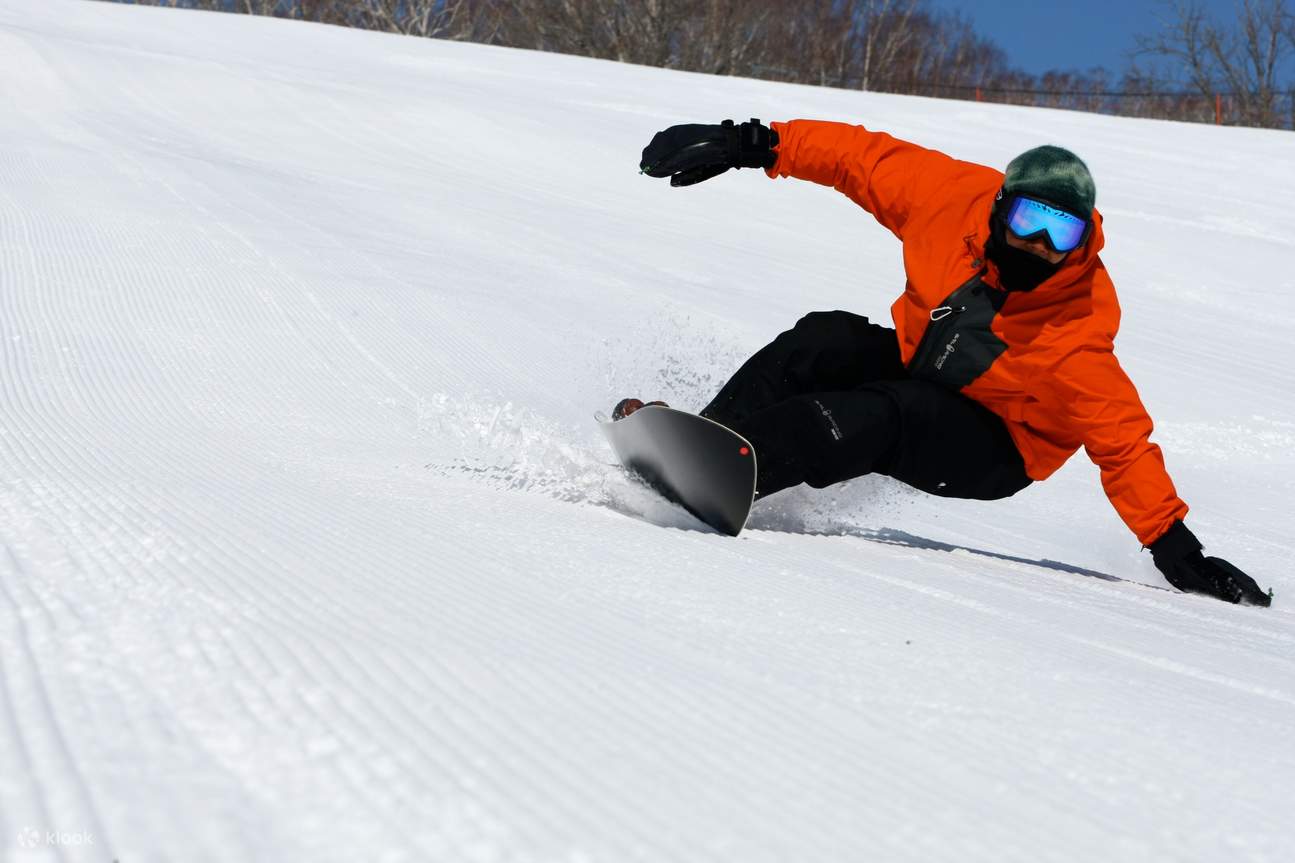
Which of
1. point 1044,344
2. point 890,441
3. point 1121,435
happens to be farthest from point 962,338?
point 1121,435

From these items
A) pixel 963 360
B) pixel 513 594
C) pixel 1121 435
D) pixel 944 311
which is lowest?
pixel 513 594

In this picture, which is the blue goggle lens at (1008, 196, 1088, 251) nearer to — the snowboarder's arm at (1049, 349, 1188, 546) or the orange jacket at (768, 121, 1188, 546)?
the orange jacket at (768, 121, 1188, 546)

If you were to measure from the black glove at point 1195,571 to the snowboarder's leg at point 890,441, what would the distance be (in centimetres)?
38

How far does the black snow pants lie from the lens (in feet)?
8.64

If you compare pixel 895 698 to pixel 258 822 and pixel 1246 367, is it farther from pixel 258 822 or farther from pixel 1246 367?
pixel 1246 367

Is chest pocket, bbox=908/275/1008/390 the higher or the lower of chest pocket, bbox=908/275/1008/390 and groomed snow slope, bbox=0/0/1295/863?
the higher

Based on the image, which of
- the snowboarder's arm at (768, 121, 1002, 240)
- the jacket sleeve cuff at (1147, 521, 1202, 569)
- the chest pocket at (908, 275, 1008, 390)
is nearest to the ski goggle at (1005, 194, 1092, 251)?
the chest pocket at (908, 275, 1008, 390)

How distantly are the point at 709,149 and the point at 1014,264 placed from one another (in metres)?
0.81

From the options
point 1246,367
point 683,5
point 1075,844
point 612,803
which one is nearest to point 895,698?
point 1075,844

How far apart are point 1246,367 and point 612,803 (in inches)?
242

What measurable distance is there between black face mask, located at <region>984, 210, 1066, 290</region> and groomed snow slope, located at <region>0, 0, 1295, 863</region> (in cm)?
64

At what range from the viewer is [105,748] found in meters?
0.98

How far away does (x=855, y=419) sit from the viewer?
2.67 meters

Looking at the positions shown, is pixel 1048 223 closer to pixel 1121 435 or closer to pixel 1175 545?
pixel 1121 435
